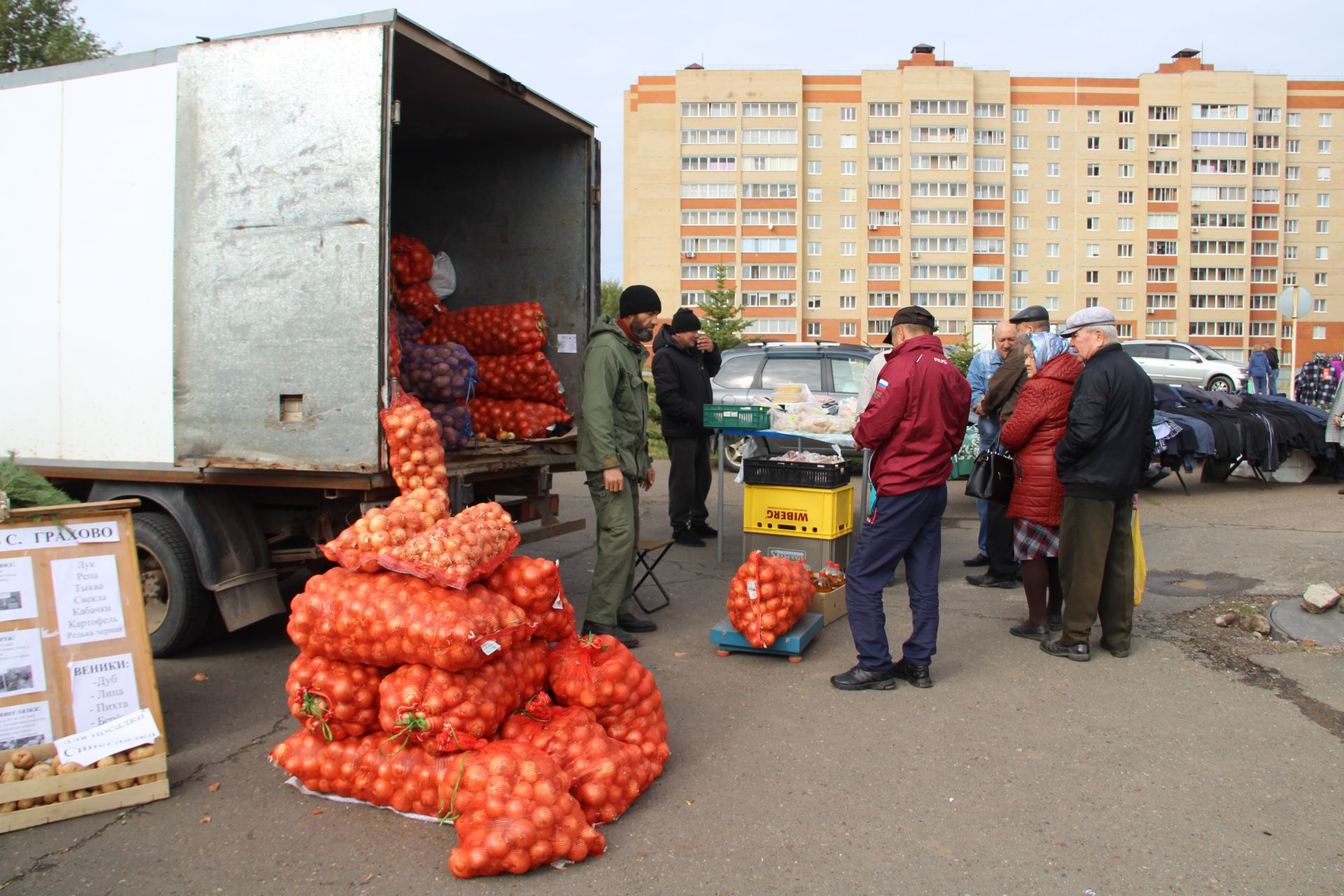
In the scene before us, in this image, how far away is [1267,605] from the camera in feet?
22.1

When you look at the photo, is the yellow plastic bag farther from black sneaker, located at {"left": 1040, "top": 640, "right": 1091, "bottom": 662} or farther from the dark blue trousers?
the dark blue trousers

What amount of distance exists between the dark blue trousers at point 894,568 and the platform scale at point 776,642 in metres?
0.51

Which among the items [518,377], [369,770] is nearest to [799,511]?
[518,377]

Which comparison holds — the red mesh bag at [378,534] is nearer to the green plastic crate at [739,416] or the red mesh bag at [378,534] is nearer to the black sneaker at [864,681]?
the black sneaker at [864,681]

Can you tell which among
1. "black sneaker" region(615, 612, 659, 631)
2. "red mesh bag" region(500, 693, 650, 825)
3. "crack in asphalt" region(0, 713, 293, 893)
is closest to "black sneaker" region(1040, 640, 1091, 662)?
"black sneaker" region(615, 612, 659, 631)

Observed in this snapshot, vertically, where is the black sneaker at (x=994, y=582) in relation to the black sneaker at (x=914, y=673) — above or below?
above

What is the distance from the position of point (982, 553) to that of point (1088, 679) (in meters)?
2.86

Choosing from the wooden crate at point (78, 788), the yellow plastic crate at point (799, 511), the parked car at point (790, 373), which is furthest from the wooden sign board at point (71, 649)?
the parked car at point (790, 373)

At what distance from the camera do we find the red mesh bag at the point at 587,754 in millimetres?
3551

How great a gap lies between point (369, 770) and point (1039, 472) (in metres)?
4.07

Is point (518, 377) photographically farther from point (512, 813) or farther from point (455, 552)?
point (512, 813)

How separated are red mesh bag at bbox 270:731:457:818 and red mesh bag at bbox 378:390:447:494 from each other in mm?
1320

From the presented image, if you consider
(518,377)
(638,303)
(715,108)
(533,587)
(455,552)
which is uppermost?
(715,108)

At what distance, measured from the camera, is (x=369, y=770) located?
367 cm
